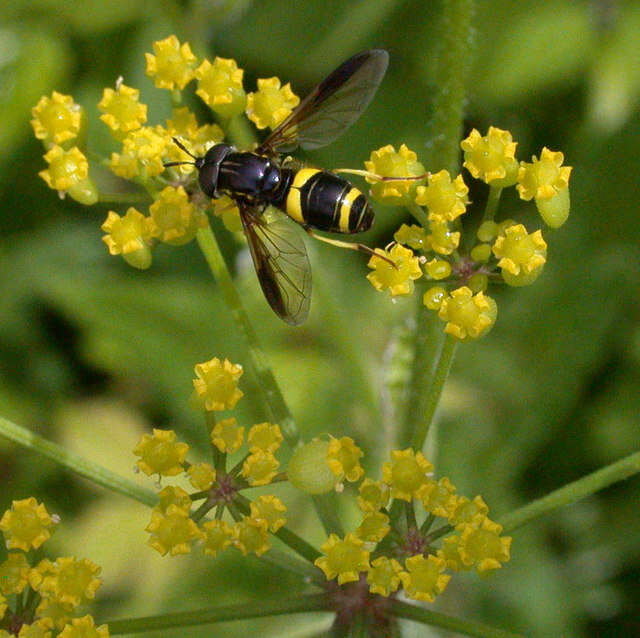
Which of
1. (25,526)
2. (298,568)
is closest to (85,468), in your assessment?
(25,526)

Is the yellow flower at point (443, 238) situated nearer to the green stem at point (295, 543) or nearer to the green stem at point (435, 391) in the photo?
the green stem at point (435, 391)

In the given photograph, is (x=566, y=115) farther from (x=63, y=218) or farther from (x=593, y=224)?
(x=63, y=218)

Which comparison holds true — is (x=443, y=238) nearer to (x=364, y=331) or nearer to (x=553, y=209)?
(x=553, y=209)

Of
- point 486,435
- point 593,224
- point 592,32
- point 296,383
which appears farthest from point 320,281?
point 592,32

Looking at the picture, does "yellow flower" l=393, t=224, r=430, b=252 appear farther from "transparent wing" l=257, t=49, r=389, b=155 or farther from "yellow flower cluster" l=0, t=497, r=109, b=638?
"yellow flower cluster" l=0, t=497, r=109, b=638

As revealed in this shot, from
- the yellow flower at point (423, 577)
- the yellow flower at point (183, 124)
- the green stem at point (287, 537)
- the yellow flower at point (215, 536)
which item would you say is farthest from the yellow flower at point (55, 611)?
the yellow flower at point (183, 124)

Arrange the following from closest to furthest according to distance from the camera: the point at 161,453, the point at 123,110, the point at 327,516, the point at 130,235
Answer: the point at 161,453 < the point at 327,516 < the point at 130,235 < the point at 123,110

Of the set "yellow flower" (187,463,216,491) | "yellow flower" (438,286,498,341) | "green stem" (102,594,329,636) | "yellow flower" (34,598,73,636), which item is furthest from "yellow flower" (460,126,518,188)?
"yellow flower" (34,598,73,636)
